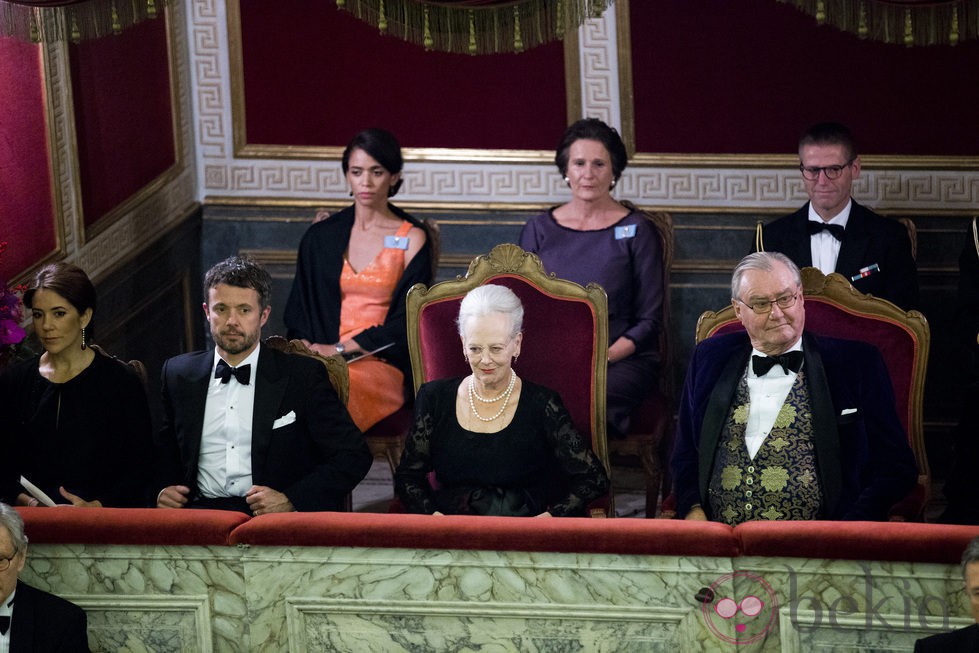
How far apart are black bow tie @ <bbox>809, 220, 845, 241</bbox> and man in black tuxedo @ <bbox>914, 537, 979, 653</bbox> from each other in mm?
2126

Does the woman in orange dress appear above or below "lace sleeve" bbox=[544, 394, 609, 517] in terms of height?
above

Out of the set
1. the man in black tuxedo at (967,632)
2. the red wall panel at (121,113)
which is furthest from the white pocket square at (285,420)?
the man in black tuxedo at (967,632)

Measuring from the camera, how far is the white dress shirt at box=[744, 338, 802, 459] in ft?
11.1

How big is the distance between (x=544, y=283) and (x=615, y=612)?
139cm

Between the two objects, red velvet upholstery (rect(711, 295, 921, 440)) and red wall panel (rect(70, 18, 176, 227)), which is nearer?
red velvet upholstery (rect(711, 295, 921, 440))

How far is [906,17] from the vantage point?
134 inches

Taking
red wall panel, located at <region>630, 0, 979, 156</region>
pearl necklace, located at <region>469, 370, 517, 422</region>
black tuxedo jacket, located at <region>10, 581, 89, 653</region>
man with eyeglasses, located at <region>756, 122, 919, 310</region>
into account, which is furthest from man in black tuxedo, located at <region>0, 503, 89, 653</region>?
red wall panel, located at <region>630, 0, 979, 156</region>

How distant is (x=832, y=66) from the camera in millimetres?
5230

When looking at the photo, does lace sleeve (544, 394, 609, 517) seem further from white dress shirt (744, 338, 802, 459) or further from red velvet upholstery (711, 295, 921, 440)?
red velvet upholstery (711, 295, 921, 440)

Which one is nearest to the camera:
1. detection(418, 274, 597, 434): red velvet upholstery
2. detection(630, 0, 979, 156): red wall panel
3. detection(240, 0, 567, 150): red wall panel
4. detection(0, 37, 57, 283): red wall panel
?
detection(418, 274, 597, 434): red velvet upholstery

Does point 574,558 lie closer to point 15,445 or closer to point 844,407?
point 844,407

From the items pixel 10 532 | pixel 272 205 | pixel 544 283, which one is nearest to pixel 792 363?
pixel 544 283

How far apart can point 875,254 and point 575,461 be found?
61.2 inches

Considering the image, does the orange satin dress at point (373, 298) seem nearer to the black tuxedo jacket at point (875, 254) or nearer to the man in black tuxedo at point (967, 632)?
the black tuxedo jacket at point (875, 254)
